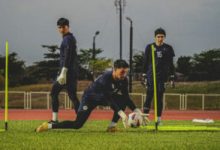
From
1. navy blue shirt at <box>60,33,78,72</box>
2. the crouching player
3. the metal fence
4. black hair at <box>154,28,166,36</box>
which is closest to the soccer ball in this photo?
the crouching player

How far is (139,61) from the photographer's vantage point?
70.5 metres

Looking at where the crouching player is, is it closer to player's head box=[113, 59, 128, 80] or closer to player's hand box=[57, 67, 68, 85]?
player's head box=[113, 59, 128, 80]

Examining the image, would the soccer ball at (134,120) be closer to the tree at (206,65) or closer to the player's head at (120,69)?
the player's head at (120,69)

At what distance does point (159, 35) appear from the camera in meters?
13.8

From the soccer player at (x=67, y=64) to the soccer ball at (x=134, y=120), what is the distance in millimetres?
2118

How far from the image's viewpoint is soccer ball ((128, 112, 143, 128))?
33.6 feet

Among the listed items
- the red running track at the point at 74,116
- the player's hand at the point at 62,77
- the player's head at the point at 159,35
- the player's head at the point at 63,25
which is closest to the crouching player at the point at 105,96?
the player's hand at the point at 62,77

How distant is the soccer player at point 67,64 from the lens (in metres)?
12.2

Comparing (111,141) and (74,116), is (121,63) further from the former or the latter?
(74,116)

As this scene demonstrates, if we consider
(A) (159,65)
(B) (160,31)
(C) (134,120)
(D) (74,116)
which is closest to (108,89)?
(C) (134,120)

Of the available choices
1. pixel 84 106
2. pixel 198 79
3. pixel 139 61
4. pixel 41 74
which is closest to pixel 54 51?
pixel 41 74

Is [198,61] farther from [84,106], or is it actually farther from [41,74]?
[84,106]

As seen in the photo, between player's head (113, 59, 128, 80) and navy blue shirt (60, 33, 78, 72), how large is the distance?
1.49m

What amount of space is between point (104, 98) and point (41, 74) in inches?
2535
